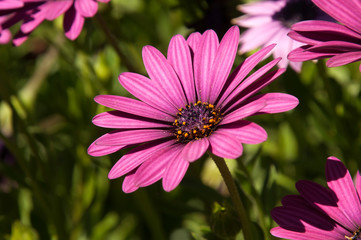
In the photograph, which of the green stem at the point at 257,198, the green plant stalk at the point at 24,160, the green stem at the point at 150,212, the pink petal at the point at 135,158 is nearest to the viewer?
the pink petal at the point at 135,158

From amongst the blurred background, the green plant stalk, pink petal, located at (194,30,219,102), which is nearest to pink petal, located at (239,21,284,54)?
the blurred background

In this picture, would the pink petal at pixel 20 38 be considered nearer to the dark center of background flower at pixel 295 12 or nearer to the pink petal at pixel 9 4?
the pink petal at pixel 9 4

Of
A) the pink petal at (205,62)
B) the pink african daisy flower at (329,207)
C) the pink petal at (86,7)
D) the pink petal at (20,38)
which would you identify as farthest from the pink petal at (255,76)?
the pink petal at (20,38)

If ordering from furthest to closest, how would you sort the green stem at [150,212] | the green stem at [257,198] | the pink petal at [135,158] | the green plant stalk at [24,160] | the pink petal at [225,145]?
the green stem at [150,212] → the green plant stalk at [24,160] → the green stem at [257,198] → the pink petal at [135,158] → the pink petal at [225,145]

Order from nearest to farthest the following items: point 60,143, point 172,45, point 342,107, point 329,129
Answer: point 172,45, point 342,107, point 329,129, point 60,143

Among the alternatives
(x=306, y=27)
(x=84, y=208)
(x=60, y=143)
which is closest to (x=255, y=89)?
(x=306, y=27)

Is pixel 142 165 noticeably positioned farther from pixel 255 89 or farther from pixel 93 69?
pixel 93 69

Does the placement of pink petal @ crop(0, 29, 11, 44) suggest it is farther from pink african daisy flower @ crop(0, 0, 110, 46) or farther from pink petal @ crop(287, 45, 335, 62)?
pink petal @ crop(287, 45, 335, 62)
